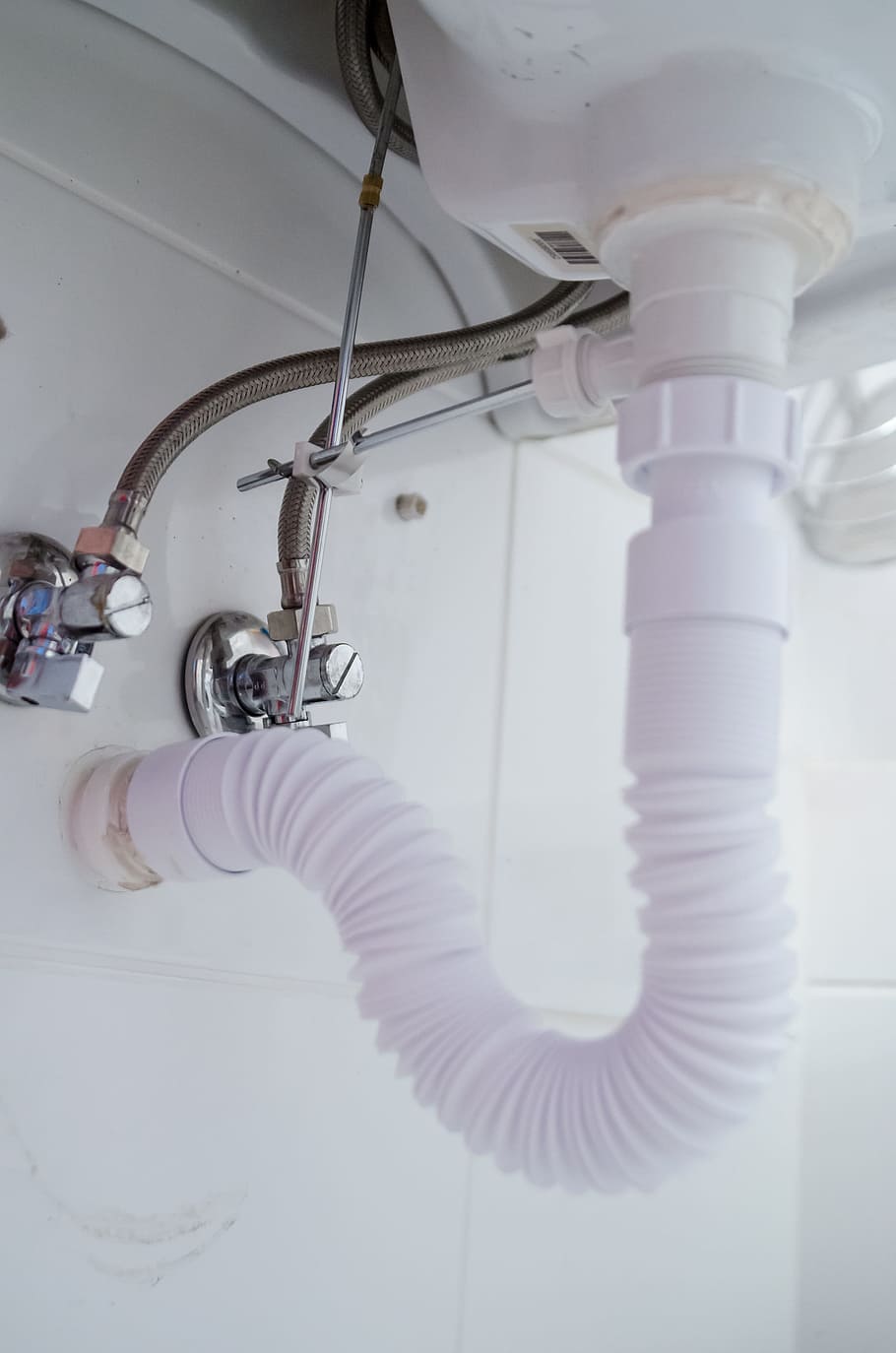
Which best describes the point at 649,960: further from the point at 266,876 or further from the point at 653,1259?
the point at 653,1259

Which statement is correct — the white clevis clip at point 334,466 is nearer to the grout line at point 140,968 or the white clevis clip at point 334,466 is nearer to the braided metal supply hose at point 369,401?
the braided metal supply hose at point 369,401

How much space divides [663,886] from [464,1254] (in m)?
0.51

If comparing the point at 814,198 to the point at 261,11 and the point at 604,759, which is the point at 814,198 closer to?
the point at 261,11

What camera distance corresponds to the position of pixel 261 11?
0.65 meters

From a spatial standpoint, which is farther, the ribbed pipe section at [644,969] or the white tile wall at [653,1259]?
the white tile wall at [653,1259]

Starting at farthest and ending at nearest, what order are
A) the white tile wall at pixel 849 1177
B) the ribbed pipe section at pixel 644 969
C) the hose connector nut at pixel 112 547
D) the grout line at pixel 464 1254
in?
the white tile wall at pixel 849 1177, the grout line at pixel 464 1254, the hose connector nut at pixel 112 547, the ribbed pipe section at pixel 644 969

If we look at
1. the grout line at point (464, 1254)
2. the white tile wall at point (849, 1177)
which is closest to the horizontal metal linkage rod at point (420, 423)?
the grout line at point (464, 1254)

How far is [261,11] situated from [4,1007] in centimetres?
55

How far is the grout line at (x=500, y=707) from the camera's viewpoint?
2.76 ft

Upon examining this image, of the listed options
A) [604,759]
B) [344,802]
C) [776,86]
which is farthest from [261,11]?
[604,759]

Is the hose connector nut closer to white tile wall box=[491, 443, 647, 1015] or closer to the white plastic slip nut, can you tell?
the white plastic slip nut

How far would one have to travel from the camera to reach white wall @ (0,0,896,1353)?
0.60 meters

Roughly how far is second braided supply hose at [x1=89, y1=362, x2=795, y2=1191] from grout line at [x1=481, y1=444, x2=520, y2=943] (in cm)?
36

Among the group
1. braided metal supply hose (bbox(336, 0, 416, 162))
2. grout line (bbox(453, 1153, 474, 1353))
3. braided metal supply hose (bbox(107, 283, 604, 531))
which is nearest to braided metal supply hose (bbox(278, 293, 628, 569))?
braided metal supply hose (bbox(107, 283, 604, 531))
